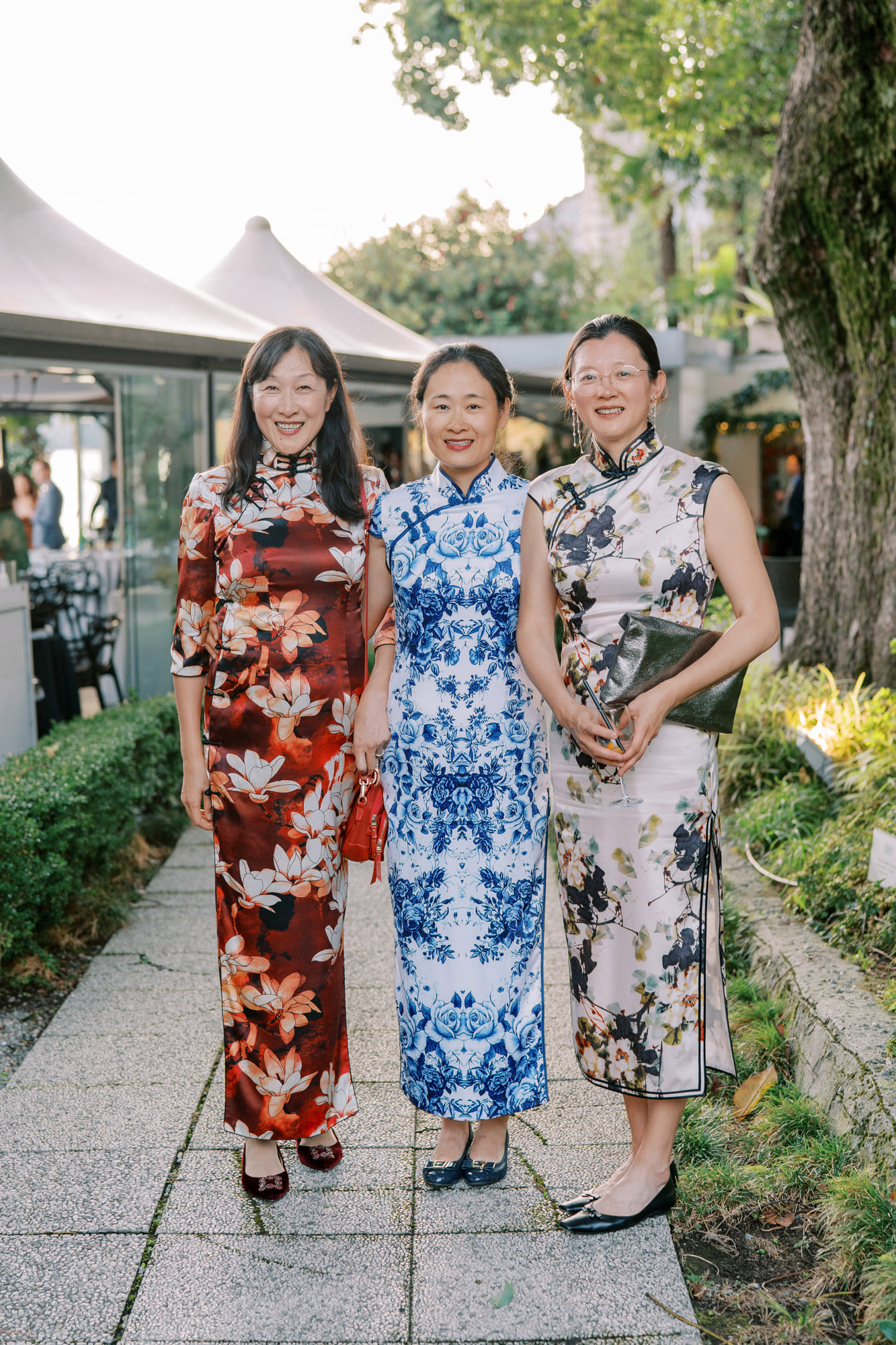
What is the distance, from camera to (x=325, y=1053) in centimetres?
272

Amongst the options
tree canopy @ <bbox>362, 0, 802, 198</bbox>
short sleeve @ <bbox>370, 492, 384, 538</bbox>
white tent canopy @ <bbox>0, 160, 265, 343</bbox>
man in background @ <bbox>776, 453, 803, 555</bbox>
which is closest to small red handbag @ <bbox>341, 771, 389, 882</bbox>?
short sleeve @ <bbox>370, 492, 384, 538</bbox>

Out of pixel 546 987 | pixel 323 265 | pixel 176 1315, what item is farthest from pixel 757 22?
pixel 323 265

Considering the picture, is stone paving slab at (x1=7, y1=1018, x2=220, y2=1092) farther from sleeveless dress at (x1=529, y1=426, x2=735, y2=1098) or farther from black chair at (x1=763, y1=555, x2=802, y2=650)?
black chair at (x1=763, y1=555, x2=802, y2=650)

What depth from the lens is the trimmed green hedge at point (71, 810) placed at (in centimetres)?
379

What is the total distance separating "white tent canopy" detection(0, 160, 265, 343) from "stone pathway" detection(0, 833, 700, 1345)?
3305mm

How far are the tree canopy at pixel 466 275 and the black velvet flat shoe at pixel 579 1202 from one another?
61.9ft

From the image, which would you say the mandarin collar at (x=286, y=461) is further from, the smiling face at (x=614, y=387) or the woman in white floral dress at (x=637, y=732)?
the smiling face at (x=614, y=387)

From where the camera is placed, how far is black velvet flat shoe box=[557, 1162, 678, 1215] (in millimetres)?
2592

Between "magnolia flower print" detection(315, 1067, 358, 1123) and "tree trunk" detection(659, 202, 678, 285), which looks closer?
"magnolia flower print" detection(315, 1067, 358, 1123)

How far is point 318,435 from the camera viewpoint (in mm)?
2699

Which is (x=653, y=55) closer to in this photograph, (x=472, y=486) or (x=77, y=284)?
(x=77, y=284)

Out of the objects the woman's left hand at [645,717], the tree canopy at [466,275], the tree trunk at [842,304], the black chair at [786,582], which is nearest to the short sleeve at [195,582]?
the woman's left hand at [645,717]

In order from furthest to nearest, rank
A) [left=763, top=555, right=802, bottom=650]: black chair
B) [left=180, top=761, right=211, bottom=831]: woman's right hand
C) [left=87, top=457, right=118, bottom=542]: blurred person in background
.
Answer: [left=763, top=555, right=802, bottom=650]: black chair, [left=87, top=457, right=118, bottom=542]: blurred person in background, [left=180, top=761, right=211, bottom=831]: woman's right hand

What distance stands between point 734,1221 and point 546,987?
55.4 inches
